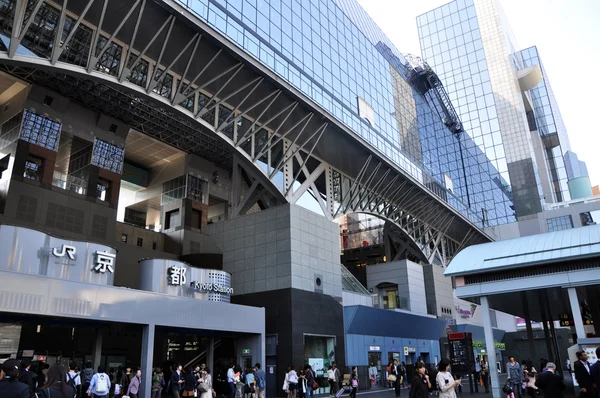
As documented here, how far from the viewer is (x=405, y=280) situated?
156 ft

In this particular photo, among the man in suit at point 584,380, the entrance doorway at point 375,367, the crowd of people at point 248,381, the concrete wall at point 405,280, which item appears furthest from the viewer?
the concrete wall at point 405,280

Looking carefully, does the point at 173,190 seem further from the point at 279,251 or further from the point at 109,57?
the point at 109,57

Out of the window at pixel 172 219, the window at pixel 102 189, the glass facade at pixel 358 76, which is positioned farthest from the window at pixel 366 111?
the window at pixel 102 189

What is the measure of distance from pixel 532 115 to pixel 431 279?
203ft

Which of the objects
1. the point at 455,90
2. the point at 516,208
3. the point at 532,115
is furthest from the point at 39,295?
the point at 532,115

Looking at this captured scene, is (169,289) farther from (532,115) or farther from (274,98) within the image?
(532,115)

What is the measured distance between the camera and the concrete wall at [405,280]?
47.5 metres

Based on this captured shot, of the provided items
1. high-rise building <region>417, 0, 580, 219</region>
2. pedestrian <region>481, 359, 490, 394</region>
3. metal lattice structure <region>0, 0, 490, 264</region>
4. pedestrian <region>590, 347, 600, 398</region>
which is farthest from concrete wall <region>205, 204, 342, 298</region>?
high-rise building <region>417, 0, 580, 219</region>

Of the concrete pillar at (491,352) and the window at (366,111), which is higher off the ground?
the window at (366,111)

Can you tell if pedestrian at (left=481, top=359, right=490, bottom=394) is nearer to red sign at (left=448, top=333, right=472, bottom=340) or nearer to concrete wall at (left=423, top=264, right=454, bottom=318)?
red sign at (left=448, top=333, right=472, bottom=340)

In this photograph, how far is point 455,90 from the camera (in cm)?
9200

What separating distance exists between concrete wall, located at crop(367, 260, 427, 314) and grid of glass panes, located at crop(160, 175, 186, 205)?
70.5 ft

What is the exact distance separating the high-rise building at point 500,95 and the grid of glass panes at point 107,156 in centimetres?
6325

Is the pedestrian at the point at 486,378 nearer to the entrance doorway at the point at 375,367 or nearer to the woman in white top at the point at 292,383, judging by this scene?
the entrance doorway at the point at 375,367
